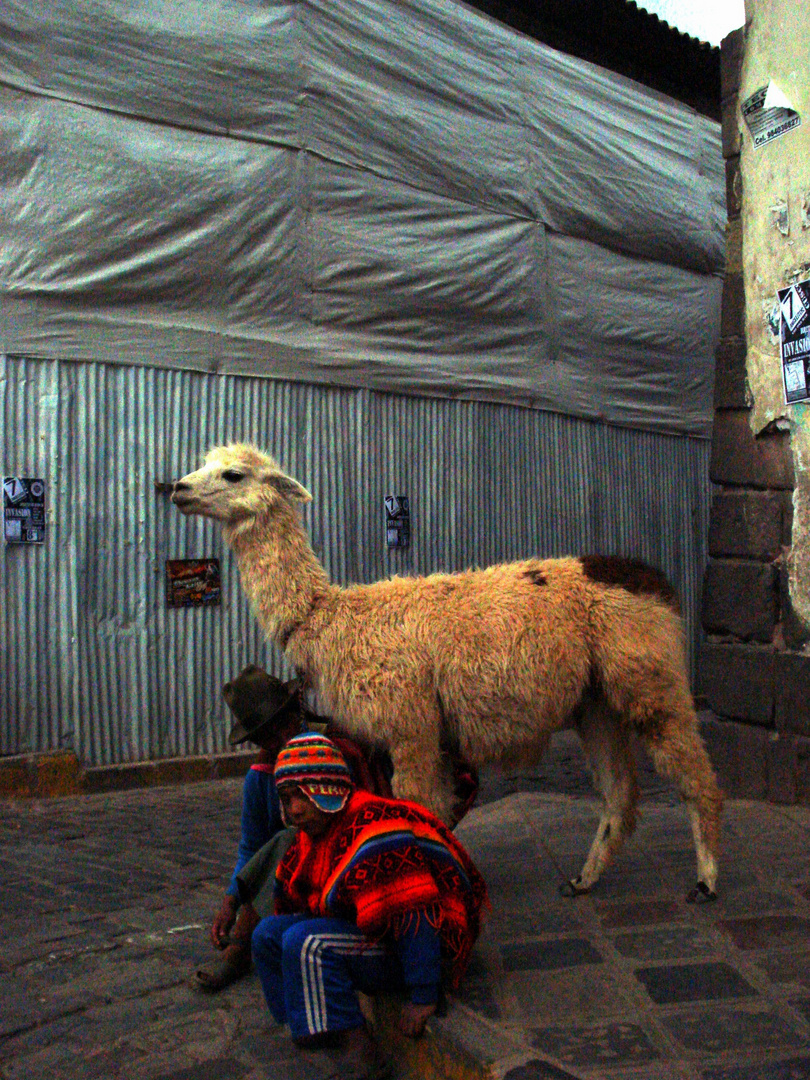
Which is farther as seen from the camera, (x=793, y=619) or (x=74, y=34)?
(x=74, y=34)

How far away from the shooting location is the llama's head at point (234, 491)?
15.5ft

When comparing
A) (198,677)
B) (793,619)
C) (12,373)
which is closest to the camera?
(793,619)

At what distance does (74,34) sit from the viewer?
25.6ft

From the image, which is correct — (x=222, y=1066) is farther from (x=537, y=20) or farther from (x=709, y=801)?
(x=537, y=20)

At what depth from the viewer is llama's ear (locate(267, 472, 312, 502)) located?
190 inches

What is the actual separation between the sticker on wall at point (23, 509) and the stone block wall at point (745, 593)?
15.0 ft

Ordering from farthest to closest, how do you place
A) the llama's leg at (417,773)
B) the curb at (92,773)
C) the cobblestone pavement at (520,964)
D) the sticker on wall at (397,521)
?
the sticker on wall at (397,521)
the curb at (92,773)
the llama's leg at (417,773)
the cobblestone pavement at (520,964)

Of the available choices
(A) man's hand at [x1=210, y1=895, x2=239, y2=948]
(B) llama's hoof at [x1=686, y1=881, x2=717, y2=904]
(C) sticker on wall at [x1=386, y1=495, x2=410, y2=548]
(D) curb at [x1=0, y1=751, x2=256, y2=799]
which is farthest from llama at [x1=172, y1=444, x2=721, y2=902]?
(C) sticker on wall at [x1=386, y1=495, x2=410, y2=548]

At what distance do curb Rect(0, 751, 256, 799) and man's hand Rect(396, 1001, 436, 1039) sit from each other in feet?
15.8

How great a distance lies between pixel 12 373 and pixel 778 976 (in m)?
6.18

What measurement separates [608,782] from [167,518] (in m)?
4.52

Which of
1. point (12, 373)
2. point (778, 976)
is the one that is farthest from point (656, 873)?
point (12, 373)

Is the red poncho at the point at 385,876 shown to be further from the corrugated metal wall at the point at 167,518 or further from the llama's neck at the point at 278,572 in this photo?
the corrugated metal wall at the point at 167,518

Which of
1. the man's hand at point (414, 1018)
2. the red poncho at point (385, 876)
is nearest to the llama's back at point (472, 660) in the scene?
the red poncho at point (385, 876)
